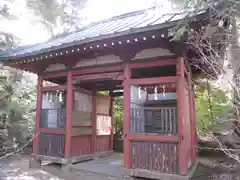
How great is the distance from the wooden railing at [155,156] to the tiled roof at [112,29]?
2.50 meters

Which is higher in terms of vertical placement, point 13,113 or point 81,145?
point 13,113

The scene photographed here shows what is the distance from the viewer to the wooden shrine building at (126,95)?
4.34 meters

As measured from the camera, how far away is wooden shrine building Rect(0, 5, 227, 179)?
4.34 meters

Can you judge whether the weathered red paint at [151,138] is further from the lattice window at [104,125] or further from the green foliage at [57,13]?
the green foliage at [57,13]

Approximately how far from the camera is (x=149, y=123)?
6.30 meters

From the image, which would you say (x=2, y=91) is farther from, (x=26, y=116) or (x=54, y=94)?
(x=54, y=94)

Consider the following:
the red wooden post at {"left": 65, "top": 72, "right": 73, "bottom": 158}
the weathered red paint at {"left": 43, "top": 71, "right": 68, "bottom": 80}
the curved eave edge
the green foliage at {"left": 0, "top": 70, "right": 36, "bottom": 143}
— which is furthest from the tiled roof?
the green foliage at {"left": 0, "top": 70, "right": 36, "bottom": 143}

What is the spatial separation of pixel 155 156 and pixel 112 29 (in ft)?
12.3

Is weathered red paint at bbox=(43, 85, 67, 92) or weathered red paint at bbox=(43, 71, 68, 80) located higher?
weathered red paint at bbox=(43, 71, 68, 80)

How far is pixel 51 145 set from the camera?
6152 millimetres

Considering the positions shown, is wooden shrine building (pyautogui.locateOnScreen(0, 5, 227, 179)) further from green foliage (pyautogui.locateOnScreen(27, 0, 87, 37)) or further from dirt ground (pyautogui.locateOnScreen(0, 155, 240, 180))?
green foliage (pyautogui.locateOnScreen(27, 0, 87, 37))

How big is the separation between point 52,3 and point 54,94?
985 centimetres

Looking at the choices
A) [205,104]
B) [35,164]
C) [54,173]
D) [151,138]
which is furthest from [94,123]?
[205,104]

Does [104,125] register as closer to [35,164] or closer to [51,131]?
[51,131]
